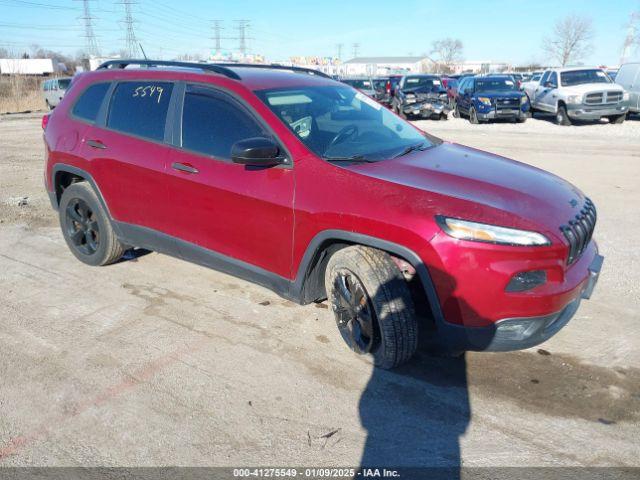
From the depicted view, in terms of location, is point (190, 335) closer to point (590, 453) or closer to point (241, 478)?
point (241, 478)

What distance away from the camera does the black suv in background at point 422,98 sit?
20016mm

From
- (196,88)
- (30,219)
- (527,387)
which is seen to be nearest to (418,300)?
(527,387)

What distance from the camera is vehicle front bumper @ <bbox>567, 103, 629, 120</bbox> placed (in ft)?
55.6

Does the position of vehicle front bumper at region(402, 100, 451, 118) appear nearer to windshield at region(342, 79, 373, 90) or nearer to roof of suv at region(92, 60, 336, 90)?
windshield at region(342, 79, 373, 90)

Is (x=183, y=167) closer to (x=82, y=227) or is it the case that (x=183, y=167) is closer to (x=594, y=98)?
(x=82, y=227)

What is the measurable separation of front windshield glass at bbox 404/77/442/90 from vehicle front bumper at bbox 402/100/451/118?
3.11ft

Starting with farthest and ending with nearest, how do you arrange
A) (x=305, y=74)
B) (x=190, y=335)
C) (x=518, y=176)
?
(x=305, y=74) < (x=190, y=335) < (x=518, y=176)

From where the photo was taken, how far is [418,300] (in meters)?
3.34

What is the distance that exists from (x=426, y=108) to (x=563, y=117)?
474 cm

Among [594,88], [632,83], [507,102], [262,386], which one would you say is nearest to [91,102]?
[262,386]

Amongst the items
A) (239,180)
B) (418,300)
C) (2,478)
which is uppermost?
(239,180)

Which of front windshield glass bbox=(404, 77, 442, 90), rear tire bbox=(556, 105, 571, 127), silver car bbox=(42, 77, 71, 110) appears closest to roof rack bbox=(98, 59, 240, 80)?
rear tire bbox=(556, 105, 571, 127)

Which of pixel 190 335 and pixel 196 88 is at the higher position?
pixel 196 88

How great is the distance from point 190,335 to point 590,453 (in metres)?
2.57
